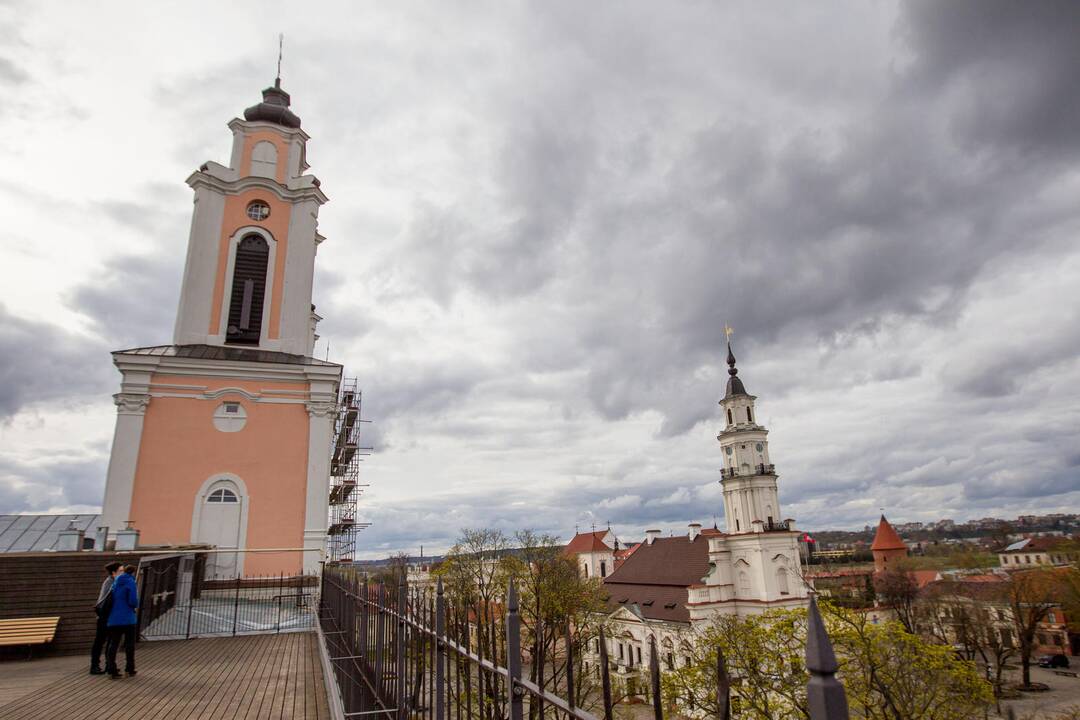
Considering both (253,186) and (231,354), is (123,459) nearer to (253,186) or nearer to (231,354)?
(231,354)

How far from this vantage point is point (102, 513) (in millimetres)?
18688

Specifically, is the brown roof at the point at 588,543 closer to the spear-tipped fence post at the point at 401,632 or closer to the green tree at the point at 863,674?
the green tree at the point at 863,674

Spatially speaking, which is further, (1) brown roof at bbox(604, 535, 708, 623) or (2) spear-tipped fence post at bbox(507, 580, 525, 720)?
(1) brown roof at bbox(604, 535, 708, 623)

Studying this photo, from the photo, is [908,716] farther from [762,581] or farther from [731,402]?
[731,402]

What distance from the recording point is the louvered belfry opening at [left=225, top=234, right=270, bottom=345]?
2322cm

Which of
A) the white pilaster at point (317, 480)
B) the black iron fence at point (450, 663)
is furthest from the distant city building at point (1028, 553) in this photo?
the black iron fence at point (450, 663)


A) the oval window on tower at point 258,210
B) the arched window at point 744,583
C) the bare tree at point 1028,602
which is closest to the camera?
the oval window on tower at point 258,210

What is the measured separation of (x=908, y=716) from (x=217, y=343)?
25.4 metres

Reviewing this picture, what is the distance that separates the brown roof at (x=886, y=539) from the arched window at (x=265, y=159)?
7522 cm

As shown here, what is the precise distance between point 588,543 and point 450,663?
9037cm

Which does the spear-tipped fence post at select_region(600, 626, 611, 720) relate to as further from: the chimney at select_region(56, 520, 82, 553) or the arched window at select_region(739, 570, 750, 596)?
the arched window at select_region(739, 570, 750, 596)

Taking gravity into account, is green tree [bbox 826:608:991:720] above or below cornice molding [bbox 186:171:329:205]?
below

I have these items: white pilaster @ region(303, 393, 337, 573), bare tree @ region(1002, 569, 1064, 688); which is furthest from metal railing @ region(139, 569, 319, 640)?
bare tree @ region(1002, 569, 1064, 688)

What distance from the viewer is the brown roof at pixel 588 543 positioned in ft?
289
